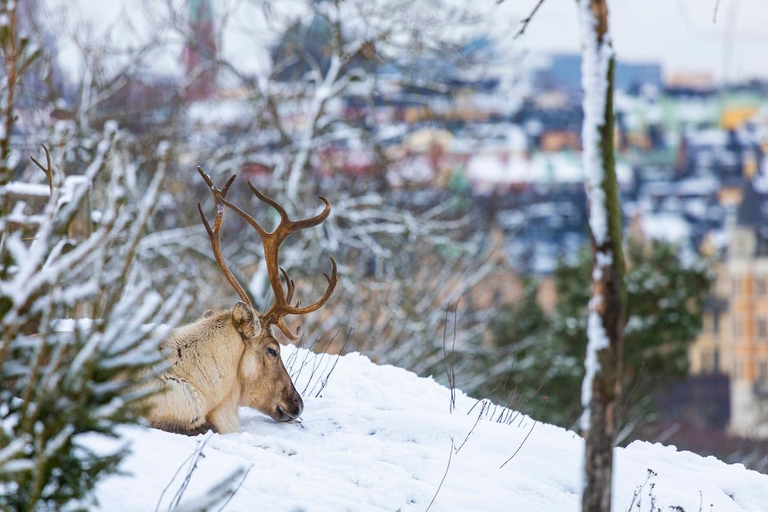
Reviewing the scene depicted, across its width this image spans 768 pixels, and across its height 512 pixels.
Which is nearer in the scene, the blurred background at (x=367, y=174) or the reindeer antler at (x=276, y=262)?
the reindeer antler at (x=276, y=262)

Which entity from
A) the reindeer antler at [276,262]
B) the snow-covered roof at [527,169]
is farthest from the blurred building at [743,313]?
the reindeer antler at [276,262]

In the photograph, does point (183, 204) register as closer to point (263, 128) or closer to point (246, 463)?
point (263, 128)

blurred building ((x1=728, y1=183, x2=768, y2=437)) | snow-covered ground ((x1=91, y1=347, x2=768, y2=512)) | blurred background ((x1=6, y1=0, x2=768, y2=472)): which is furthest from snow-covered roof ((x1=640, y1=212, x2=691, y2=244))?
snow-covered ground ((x1=91, y1=347, x2=768, y2=512))

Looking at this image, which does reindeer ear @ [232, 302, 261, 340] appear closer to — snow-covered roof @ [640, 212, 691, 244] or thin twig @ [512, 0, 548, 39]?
thin twig @ [512, 0, 548, 39]

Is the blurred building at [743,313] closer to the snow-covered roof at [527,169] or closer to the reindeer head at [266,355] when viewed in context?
the snow-covered roof at [527,169]

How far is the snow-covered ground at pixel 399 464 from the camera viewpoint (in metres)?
4.53

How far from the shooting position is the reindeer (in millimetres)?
5801

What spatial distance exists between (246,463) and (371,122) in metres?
15.4

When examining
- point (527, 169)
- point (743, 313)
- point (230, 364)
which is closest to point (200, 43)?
point (230, 364)

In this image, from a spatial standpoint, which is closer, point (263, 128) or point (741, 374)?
point (263, 128)

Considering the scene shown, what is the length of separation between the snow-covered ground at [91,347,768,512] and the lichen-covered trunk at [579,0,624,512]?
3.22ft

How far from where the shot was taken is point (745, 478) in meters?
6.54

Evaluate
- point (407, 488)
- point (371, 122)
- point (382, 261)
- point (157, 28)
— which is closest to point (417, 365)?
point (382, 261)

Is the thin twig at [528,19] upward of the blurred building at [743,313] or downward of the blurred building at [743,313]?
downward
